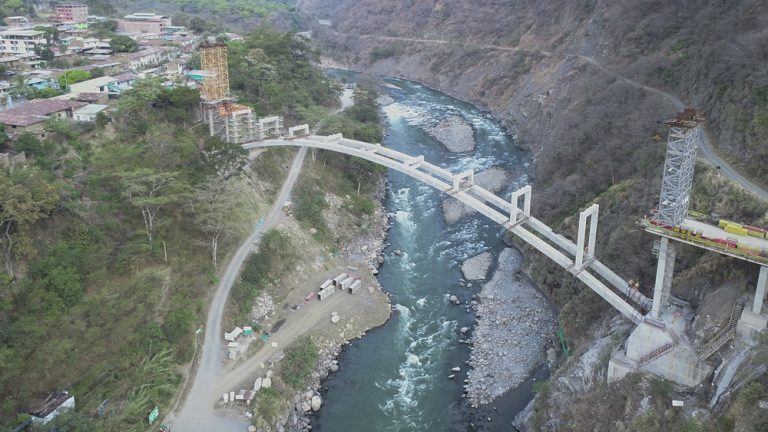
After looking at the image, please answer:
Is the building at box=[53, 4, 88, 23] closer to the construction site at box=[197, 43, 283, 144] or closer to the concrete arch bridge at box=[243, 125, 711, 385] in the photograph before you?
the construction site at box=[197, 43, 283, 144]

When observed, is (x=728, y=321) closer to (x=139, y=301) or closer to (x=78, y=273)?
(x=139, y=301)

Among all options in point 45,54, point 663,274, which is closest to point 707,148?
point 663,274

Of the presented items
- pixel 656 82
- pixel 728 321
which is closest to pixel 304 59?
pixel 656 82

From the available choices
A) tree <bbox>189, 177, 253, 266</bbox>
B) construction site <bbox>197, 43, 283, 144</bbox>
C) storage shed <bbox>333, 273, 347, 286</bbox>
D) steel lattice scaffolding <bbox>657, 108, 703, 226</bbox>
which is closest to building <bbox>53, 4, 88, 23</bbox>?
construction site <bbox>197, 43, 283, 144</bbox>

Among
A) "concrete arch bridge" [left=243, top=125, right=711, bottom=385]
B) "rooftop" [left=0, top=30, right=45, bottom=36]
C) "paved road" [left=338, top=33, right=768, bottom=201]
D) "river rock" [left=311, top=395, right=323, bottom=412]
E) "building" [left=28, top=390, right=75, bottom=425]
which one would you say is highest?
"rooftop" [left=0, top=30, right=45, bottom=36]

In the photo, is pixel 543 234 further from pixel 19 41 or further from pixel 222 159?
pixel 19 41

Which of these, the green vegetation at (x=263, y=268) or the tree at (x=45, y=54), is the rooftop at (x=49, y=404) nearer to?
the green vegetation at (x=263, y=268)
